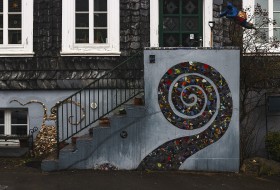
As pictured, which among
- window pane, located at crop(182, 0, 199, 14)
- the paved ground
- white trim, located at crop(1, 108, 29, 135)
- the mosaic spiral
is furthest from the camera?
window pane, located at crop(182, 0, 199, 14)

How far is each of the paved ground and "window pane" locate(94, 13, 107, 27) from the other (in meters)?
3.88

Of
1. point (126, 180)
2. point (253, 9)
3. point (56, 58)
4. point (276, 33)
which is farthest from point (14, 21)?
point (276, 33)

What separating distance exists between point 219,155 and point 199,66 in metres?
1.91

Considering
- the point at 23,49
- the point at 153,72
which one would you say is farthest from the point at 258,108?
the point at 23,49

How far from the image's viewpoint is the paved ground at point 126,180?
7.21m

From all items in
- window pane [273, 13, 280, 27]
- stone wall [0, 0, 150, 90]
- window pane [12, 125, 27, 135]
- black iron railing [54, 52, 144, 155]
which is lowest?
window pane [12, 125, 27, 135]

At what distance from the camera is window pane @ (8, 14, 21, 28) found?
10172mm

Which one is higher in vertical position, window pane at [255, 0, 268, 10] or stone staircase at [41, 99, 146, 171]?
window pane at [255, 0, 268, 10]

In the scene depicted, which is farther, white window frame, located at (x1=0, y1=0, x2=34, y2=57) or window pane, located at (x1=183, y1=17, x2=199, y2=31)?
window pane, located at (x1=183, y1=17, x2=199, y2=31)

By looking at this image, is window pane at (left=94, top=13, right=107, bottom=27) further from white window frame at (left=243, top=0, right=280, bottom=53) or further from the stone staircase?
white window frame at (left=243, top=0, right=280, bottom=53)

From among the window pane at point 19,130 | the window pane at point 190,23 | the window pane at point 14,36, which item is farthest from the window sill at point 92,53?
the window pane at point 19,130

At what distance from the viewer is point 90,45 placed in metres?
10.0

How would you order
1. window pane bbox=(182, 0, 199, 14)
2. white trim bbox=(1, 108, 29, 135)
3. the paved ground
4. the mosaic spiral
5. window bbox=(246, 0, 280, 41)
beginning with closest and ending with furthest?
the paved ground → the mosaic spiral → white trim bbox=(1, 108, 29, 135) → window bbox=(246, 0, 280, 41) → window pane bbox=(182, 0, 199, 14)

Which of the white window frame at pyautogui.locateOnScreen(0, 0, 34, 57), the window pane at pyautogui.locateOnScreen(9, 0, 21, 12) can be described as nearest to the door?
the white window frame at pyautogui.locateOnScreen(0, 0, 34, 57)
